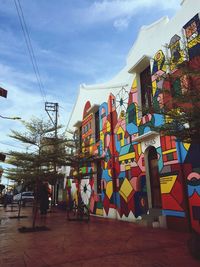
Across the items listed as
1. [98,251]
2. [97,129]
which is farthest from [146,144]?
[97,129]

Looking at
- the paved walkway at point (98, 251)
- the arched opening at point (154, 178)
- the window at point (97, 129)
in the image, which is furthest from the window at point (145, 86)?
the paved walkway at point (98, 251)

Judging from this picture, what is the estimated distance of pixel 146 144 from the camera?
31.0 feet

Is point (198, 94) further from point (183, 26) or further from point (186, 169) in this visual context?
point (183, 26)

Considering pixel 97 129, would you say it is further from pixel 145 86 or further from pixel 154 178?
pixel 154 178

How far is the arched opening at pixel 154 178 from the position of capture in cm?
897

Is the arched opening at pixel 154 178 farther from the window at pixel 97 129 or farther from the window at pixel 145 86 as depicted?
the window at pixel 97 129

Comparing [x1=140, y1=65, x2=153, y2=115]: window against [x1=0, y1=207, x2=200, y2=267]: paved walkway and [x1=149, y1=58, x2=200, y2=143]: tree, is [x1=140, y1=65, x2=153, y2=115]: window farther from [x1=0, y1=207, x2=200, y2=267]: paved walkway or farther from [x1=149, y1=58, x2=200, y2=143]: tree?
[x1=0, y1=207, x2=200, y2=267]: paved walkway

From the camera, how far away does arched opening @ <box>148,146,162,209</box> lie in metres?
8.97

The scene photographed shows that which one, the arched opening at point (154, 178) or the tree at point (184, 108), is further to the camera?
the arched opening at point (154, 178)

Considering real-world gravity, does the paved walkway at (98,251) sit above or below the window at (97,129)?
below

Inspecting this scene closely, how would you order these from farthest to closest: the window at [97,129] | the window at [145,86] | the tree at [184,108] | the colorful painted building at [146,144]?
1. the window at [97,129]
2. the window at [145,86]
3. the colorful painted building at [146,144]
4. the tree at [184,108]

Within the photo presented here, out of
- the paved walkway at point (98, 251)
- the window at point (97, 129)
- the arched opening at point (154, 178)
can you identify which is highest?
the window at point (97, 129)

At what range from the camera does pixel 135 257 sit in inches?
171

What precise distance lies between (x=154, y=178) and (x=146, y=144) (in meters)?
1.34
